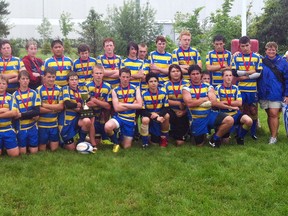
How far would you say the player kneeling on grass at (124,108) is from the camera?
6543 millimetres

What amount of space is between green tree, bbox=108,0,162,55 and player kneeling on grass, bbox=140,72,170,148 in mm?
13203

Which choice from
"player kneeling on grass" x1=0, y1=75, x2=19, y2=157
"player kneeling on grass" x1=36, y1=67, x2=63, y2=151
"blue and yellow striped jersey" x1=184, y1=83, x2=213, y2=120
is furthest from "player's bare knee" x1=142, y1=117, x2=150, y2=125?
"player kneeling on grass" x1=0, y1=75, x2=19, y2=157

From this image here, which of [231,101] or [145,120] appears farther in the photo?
[231,101]

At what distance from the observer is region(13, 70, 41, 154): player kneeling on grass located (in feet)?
20.3

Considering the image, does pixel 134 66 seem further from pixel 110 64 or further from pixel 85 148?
pixel 85 148

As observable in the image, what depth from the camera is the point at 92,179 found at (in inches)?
203

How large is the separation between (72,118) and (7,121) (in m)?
1.07

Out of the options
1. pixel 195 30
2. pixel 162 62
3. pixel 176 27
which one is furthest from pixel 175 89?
pixel 176 27

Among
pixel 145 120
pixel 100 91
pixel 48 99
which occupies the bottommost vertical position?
pixel 145 120

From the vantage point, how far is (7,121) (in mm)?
6082

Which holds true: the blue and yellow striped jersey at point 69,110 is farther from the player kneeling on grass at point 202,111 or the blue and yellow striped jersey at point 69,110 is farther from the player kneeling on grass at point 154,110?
the player kneeling on grass at point 202,111

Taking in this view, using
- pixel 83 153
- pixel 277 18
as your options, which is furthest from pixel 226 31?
pixel 83 153

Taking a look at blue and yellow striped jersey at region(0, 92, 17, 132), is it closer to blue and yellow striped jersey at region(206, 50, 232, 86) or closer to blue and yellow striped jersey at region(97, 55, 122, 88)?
blue and yellow striped jersey at region(97, 55, 122, 88)

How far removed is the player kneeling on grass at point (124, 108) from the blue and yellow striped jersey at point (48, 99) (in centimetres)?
89
